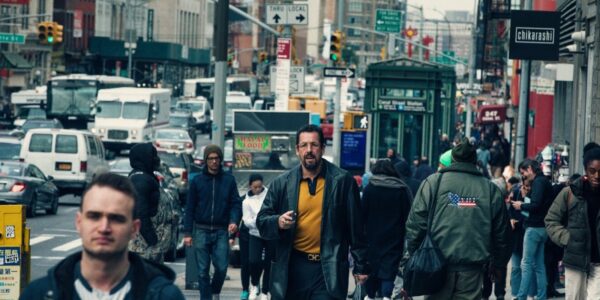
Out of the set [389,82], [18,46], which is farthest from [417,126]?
[18,46]

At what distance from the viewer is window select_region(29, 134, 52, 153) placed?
3841 centimetres

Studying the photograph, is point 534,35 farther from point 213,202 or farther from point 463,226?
point 463,226

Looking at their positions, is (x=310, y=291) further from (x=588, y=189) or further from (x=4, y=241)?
(x=4, y=241)

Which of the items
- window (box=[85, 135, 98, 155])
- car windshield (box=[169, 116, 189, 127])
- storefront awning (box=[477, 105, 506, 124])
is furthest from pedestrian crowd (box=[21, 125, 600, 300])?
car windshield (box=[169, 116, 189, 127])

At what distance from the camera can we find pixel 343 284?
10.4 meters

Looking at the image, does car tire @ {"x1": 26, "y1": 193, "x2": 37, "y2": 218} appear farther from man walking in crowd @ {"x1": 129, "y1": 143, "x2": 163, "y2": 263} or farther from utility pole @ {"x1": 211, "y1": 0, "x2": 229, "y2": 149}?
man walking in crowd @ {"x1": 129, "y1": 143, "x2": 163, "y2": 263}

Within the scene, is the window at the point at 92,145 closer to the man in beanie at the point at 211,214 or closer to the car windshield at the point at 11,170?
the car windshield at the point at 11,170

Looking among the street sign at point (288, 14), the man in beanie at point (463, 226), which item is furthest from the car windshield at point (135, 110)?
the man in beanie at point (463, 226)

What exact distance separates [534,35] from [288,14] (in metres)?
11.0

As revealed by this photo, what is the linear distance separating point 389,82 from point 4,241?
84.9 feet

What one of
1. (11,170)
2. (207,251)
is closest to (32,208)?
(11,170)

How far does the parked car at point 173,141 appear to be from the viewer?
55.3 m

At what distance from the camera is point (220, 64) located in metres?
21.0

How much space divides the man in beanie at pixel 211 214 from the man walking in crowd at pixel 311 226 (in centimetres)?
436
